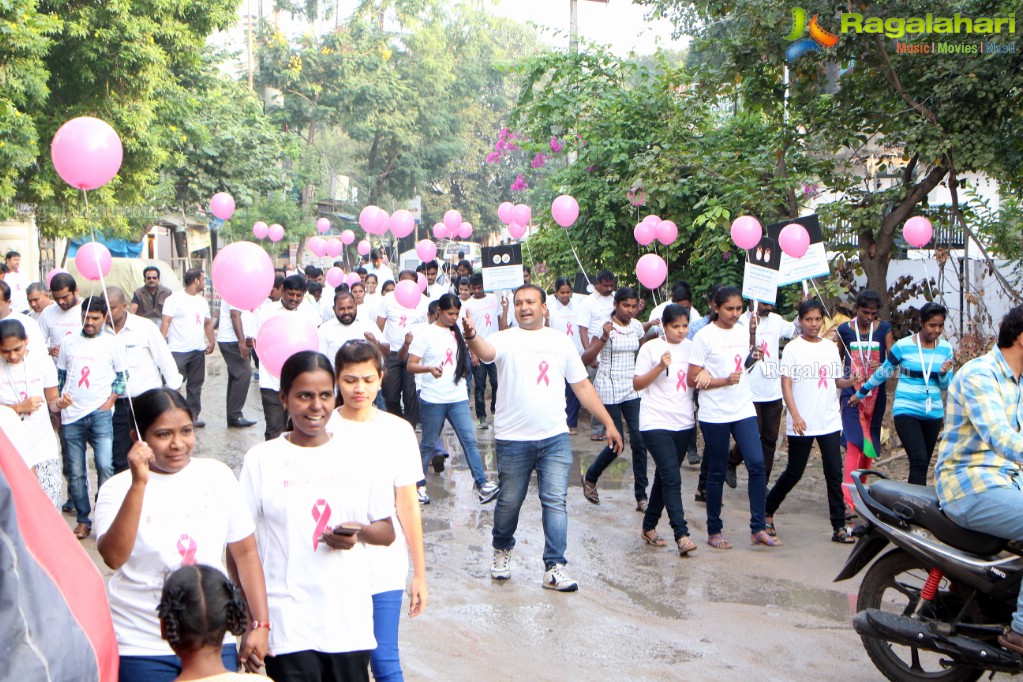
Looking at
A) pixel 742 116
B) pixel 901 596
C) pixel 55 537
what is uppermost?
pixel 742 116

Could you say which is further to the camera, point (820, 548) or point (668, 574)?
point (820, 548)

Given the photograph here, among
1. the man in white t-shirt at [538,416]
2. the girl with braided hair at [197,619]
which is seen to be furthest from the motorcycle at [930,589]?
the girl with braided hair at [197,619]

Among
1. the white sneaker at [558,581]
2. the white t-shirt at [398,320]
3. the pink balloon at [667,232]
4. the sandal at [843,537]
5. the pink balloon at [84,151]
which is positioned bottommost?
the sandal at [843,537]

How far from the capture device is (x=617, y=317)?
30.3 ft

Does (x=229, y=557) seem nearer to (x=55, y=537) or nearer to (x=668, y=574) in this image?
Result: (x=55, y=537)

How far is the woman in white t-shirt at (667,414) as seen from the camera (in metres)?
7.52

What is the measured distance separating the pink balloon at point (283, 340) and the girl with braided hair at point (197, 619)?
2506 millimetres

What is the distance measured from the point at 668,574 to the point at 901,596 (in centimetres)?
194

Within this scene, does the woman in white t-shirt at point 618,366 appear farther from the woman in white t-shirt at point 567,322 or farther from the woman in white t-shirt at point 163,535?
the woman in white t-shirt at point 163,535

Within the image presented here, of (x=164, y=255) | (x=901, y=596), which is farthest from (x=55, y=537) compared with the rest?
(x=164, y=255)

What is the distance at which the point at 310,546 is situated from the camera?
11.6 ft

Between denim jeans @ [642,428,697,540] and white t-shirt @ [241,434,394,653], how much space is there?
411cm

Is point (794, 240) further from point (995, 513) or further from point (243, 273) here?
point (243, 273)

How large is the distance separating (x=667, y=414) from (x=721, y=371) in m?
0.46
